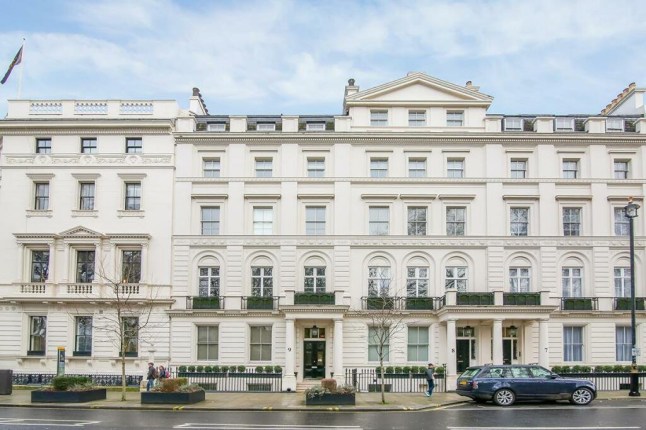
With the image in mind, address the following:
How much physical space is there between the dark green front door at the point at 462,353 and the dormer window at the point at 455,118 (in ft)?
41.7

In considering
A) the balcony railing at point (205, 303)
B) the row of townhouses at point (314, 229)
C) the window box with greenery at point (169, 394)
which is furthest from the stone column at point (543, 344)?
the window box with greenery at point (169, 394)

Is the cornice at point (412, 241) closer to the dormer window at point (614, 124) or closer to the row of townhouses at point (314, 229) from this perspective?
the row of townhouses at point (314, 229)

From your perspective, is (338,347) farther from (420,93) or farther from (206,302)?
(420,93)

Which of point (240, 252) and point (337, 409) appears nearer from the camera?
point (337, 409)

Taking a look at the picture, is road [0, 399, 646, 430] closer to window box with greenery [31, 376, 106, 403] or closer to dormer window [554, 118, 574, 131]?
window box with greenery [31, 376, 106, 403]

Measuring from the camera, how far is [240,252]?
40.1 m

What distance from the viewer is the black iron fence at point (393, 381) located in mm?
36188

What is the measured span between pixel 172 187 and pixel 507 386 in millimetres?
22422

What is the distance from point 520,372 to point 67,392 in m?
18.1

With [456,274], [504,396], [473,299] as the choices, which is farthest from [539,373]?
[456,274]

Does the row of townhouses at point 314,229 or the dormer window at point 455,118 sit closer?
the row of townhouses at point 314,229

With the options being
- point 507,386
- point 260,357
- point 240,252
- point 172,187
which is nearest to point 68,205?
point 172,187

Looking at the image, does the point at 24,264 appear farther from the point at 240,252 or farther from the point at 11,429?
the point at 11,429

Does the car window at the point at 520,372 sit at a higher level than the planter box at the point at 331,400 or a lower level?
higher
